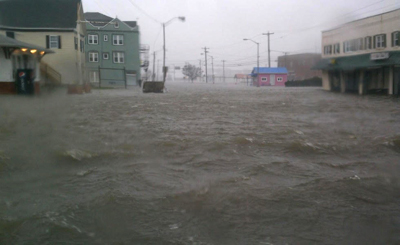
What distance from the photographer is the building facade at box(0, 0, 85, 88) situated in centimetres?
1156

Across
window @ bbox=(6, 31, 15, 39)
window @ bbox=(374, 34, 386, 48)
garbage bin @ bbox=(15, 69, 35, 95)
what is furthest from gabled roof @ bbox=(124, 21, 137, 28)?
window @ bbox=(374, 34, 386, 48)

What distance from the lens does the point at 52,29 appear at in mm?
13039

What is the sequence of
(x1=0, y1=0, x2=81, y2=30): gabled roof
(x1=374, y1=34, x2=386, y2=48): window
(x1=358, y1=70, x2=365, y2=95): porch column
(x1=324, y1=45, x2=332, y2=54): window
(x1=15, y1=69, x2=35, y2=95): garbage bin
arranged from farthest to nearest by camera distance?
1. (x1=358, y1=70, x2=365, y2=95): porch column
2. (x1=15, y1=69, x2=35, y2=95): garbage bin
3. (x1=374, y1=34, x2=386, y2=48): window
4. (x1=0, y1=0, x2=81, y2=30): gabled roof
5. (x1=324, y1=45, x2=332, y2=54): window

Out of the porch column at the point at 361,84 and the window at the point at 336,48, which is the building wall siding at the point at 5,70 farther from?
the porch column at the point at 361,84

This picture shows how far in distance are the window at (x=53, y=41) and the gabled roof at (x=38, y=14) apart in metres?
0.35

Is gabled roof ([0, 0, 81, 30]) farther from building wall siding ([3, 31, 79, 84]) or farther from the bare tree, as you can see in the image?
the bare tree

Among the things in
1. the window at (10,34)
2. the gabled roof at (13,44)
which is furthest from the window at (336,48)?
the window at (10,34)

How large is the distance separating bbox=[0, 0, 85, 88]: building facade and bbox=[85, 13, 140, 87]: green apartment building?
2.96ft

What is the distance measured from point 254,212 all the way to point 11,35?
11.4 meters

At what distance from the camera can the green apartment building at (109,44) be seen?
15.4 meters

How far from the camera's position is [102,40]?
18.5 m

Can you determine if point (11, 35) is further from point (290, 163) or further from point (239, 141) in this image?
point (290, 163)

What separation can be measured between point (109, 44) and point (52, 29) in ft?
17.9

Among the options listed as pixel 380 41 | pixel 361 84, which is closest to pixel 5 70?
pixel 380 41
